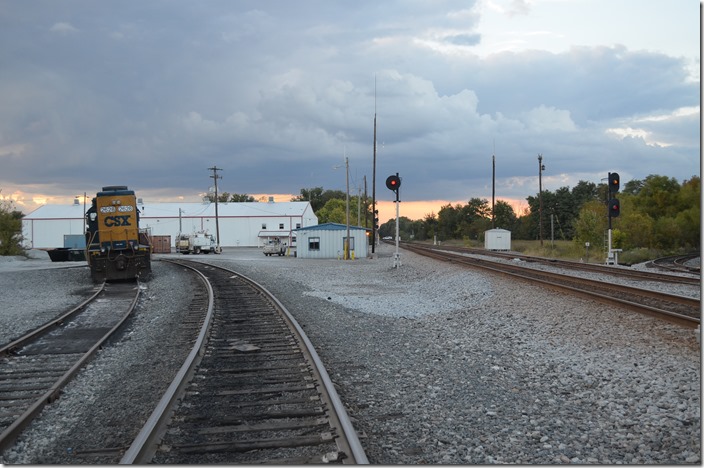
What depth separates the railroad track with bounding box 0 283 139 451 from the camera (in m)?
6.21

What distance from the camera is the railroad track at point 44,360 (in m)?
6.21

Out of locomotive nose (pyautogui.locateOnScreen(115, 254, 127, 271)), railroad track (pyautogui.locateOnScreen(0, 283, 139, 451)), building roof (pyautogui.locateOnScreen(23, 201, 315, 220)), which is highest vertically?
building roof (pyautogui.locateOnScreen(23, 201, 315, 220))

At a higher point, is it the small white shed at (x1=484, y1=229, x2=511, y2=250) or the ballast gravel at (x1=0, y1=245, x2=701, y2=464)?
the small white shed at (x1=484, y1=229, x2=511, y2=250)

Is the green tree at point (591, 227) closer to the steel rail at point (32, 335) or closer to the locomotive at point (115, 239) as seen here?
→ the locomotive at point (115, 239)

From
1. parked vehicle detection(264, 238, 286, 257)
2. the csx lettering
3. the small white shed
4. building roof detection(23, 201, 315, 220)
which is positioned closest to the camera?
the csx lettering

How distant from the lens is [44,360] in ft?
30.0

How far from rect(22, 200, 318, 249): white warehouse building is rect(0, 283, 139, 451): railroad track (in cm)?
7775

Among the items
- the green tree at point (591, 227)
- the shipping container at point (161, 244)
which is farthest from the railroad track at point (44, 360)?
the shipping container at point (161, 244)

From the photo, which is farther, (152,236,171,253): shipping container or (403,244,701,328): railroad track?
(152,236,171,253): shipping container

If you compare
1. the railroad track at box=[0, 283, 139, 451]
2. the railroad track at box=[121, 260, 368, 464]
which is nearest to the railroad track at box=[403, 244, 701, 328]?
the railroad track at box=[121, 260, 368, 464]

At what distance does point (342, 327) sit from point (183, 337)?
3048mm

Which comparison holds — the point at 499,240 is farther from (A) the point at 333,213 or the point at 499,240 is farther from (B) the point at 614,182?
(A) the point at 333,213

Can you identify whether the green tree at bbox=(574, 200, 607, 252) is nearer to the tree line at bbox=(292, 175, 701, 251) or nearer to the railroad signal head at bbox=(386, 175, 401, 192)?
the tree line at bbox=(292, 175, 701, 251)

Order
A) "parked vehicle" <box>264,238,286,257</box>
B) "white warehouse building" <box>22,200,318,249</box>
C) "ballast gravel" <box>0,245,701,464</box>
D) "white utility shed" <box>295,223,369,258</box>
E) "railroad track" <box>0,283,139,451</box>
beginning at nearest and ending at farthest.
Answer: "ballast gravel" <box>0,245,701,464</box>
"railroad track" <box>0,283,139,451</box>
"white utility shed" <box>295,223,369,258</box>
"parked vehicle" <box>264,238,286,257</box>
"white warehouse building" <box>22,200,318,249</box>
